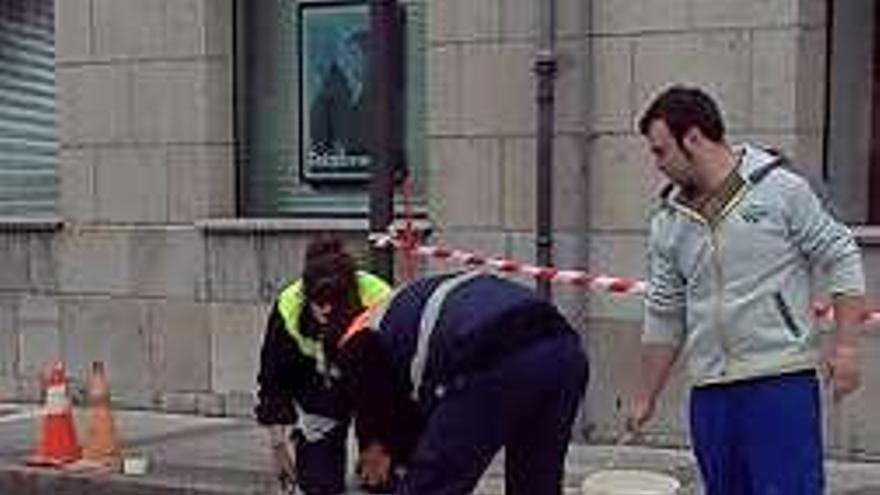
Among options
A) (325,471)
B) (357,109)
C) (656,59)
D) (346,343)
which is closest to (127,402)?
(357,109)

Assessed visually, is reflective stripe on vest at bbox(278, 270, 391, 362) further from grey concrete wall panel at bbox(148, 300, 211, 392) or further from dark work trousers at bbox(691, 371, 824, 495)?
grey concrete wall panel at bbox(148, 300, 211, 392)

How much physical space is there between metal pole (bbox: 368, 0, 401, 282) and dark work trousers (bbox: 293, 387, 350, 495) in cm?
236

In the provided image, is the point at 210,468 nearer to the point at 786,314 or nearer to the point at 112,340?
the point at 112,340

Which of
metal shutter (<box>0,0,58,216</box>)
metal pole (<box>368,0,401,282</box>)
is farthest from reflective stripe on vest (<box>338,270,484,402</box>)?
metal shutter (<box>0,0,58,216</box>)

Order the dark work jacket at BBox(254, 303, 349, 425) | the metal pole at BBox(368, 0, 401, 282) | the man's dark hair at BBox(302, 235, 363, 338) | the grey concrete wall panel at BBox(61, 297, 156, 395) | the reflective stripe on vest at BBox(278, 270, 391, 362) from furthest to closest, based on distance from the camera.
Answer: the grey concrete wall panel at BBox(61, 297, 156, 395) → the metal pole at BBox(368, 0, 401, 282) → the dark work jacket at BBox(254, 303, 349, 425) → the reflective stripe on vest at BBox(278, 270, 391, 362) → the man's dark hair at BBox(302, 235, 363, 338)

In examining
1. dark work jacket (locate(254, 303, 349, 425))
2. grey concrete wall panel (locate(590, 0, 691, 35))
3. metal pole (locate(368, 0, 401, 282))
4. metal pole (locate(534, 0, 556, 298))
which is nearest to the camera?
dark work jacket (locate(254, 303, 349, 425))

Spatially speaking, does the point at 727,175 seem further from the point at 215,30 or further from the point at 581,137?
the point at 215,30

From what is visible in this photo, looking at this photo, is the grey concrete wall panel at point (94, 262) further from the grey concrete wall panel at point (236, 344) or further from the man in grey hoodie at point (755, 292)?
the man in grey hoodie at point (755, 292)

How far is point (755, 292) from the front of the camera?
5270mm

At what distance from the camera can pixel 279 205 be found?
464 inches

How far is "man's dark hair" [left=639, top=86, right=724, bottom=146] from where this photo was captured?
519 cm

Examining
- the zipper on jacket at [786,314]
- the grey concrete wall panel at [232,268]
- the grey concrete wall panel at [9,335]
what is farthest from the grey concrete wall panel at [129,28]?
the zipper on jacket at [786,314]

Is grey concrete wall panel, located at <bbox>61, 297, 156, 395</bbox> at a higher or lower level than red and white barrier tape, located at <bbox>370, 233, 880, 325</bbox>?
lower

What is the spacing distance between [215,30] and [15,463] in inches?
130
